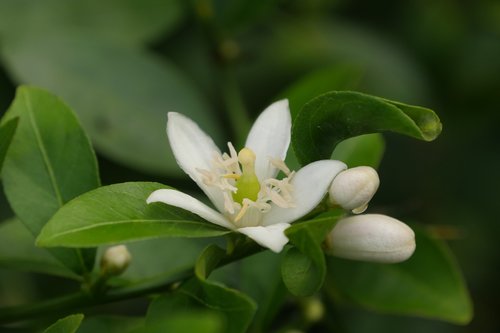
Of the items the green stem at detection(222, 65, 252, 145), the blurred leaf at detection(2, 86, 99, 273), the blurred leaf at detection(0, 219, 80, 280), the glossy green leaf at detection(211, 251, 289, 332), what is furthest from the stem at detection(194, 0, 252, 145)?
the blurred leaf at detection(2, 86, 99, 273)

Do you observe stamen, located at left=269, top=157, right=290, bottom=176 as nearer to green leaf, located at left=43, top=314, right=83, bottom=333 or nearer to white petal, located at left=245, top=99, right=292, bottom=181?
white petal, located at left=245, top=99, right=292, bottom=181

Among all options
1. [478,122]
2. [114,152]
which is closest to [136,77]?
[114,152]

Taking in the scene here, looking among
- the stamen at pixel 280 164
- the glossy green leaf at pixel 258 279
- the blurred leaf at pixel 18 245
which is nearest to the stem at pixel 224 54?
the glossy green leaf at pixel 258 279

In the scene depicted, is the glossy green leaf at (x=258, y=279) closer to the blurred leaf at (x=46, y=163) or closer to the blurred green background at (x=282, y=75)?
the blurred green background at (x=282, y=75)

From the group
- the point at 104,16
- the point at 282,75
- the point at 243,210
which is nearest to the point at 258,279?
the point at 243,210

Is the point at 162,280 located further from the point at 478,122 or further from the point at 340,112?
the point at 478,122

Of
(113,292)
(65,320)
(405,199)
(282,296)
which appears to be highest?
(65,320)
